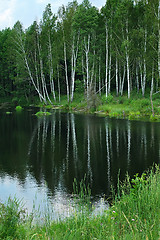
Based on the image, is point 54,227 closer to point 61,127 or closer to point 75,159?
point 75,159

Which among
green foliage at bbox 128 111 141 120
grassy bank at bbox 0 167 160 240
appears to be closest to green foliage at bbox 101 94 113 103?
green foliage at bbox 128 111 141 120

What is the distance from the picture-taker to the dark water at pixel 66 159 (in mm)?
8767

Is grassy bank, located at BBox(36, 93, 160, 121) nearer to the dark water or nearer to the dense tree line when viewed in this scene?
the dense tree line

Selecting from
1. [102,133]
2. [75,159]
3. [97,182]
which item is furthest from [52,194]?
[102,133]

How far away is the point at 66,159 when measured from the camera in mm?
12641

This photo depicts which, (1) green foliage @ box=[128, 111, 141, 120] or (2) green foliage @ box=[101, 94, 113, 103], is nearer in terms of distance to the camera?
(1) green foliage @ box=[128, 111, 141, 120]

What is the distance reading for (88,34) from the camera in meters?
39.6

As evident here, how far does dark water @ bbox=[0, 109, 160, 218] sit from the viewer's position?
8.77m

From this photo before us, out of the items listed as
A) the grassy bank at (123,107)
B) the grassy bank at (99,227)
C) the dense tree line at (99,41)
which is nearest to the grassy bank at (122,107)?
the grassy bank at (123,107)

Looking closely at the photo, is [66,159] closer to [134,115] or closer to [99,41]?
[134,115]

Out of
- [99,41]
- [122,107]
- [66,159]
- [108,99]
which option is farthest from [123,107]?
[66,159]

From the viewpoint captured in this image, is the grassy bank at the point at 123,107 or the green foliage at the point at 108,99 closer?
the grassy bank at the point at 123,107

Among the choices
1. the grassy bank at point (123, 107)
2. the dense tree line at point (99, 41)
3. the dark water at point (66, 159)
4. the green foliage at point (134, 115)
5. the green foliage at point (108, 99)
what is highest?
the dense tree line at point (99, 41)

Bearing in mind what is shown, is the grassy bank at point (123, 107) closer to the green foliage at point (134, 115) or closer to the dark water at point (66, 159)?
the green foliage at point (134, 115)
